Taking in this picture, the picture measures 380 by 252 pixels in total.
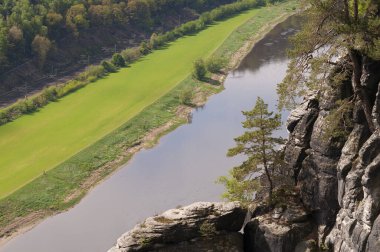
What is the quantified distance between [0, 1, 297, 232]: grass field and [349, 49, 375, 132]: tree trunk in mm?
36141

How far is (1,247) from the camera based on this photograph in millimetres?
65625

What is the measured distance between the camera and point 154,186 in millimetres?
76688

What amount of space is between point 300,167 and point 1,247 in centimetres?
4285

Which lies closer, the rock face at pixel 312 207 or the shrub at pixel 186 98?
the rock face at pixel 312 207

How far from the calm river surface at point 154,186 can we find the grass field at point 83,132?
3141mm

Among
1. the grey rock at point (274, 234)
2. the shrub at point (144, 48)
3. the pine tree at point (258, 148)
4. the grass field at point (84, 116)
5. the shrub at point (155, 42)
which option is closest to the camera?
the grey rock at point (274, 234)

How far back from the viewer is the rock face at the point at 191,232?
132 ft

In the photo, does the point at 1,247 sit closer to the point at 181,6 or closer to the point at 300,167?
the point at 300,167

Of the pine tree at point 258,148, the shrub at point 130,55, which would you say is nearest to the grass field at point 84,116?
the shrub at point 130,55

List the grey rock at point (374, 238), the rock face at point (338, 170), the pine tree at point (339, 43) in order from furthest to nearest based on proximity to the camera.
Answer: the pine tree at point (339, 43), the rock face at point (338, 170), the grey rock at point (374, 238)

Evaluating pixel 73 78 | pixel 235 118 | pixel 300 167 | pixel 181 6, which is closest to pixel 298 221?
pixel 300 167

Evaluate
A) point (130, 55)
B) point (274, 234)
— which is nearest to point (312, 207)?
point (274, 234)

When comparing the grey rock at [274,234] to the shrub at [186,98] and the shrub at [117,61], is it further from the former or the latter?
the shrub at [117,61]

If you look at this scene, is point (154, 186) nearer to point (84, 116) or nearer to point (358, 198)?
point (84, 116)
